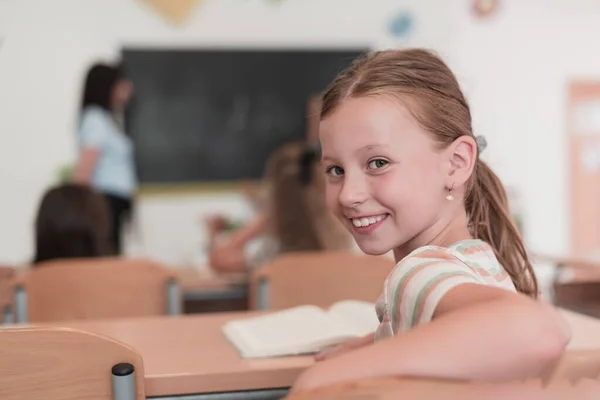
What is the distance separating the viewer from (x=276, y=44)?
5.07 meters

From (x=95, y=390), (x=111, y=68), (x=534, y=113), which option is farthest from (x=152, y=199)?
(x=95, y=390)

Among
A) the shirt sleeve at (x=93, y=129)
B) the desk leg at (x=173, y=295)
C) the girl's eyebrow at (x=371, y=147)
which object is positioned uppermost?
the shirt sleeve at (x=93, y=129)

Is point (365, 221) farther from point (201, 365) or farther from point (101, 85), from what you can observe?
point (101, 85)

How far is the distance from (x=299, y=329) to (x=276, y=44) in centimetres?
384

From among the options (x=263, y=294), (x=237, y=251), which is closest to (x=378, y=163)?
(x=263, y=294)

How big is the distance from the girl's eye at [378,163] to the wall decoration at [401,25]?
456cm

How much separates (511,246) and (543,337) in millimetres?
543

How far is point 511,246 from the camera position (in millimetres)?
1173

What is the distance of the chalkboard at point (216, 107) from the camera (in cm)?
485

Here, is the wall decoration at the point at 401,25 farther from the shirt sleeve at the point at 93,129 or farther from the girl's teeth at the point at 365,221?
the girl's teeth at the point at 365,221

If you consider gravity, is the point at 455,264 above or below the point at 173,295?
above

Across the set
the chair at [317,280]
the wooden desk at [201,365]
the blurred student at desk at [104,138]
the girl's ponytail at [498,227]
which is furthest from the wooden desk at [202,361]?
the blurred student at desk at [104,138]

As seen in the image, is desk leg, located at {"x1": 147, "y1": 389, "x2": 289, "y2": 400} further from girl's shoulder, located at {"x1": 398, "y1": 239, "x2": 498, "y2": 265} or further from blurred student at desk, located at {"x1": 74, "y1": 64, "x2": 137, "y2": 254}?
blurred student at desk, located at {"x1": 74, "y1": 64, "x2": 137, "y2": 254}

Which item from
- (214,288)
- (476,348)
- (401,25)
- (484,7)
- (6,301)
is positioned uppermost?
(484,7)
